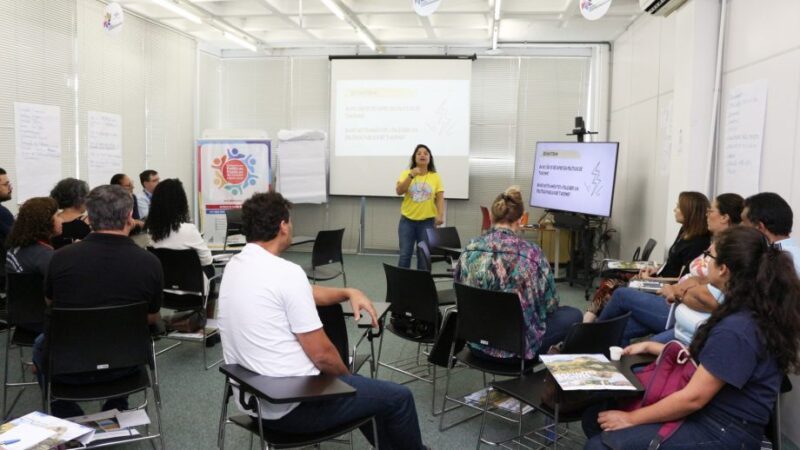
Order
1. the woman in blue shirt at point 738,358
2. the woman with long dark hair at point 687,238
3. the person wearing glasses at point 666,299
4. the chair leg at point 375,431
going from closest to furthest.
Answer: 1. the woman in blue shirt at point 738,358
2. the chair leg at point 375,431
3. the person wearing glasses at point 666,299
4. the woman with long dark hair at point 687,238

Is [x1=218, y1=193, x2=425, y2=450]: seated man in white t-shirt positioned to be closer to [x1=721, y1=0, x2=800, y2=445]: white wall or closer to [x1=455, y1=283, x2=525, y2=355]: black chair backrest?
[x1=455, y1=283, x2=525, y2=355]: black chair backrest

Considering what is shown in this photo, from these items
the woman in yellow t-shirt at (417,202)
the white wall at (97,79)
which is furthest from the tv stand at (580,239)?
the white wall at (97,79)

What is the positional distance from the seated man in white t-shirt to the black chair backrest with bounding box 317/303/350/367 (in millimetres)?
450

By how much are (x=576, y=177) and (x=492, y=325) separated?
439 centimetres

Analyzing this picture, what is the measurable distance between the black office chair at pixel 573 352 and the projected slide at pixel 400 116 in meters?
5.93

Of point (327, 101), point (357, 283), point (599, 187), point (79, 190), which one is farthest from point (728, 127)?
point (327, 101)

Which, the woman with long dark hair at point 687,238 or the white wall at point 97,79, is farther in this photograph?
the white wall at point 97,79

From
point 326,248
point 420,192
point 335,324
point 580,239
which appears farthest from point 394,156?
point 335,324

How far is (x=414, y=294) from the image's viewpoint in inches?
130

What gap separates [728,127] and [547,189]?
10.3ft

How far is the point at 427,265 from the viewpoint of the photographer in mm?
4309

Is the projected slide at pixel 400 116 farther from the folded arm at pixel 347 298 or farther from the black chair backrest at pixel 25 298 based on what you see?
the folded arm at pixel 347 298

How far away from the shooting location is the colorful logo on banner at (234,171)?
8141mm

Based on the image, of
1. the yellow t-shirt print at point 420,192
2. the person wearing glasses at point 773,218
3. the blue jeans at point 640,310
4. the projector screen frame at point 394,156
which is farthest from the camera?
the projector screen frame at point 394,156
